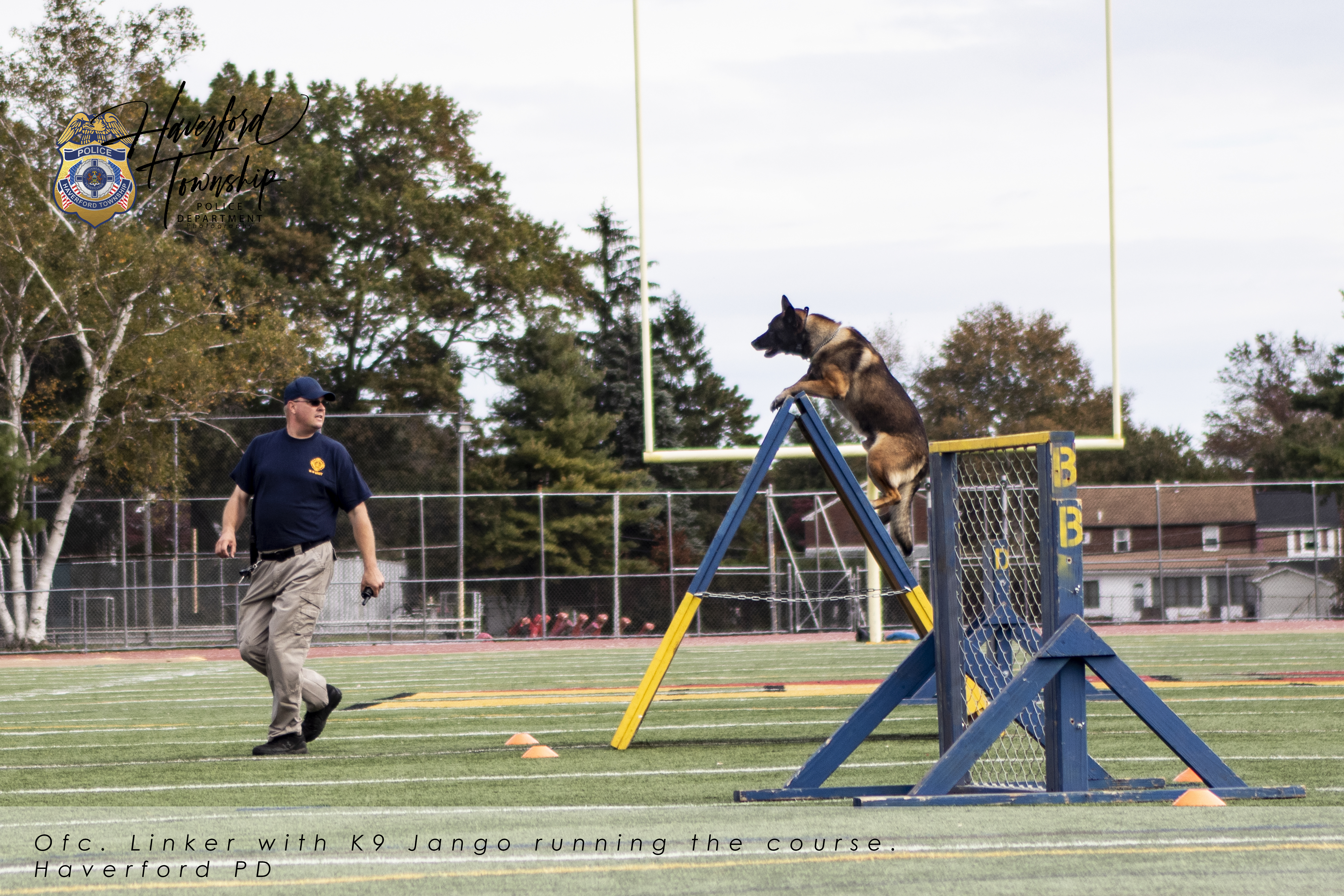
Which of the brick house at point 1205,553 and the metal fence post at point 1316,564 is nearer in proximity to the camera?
the metal fence post at point 1316,564

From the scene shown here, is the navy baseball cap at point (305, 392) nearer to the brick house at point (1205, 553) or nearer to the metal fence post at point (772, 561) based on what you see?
the brick house at point (1205, 553)

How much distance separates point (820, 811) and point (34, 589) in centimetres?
2474

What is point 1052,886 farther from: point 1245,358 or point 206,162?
point 1245,358

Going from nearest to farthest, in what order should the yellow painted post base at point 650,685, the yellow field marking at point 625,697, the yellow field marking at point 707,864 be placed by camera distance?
the yellow field marking at point 707,864 < the yellow painted post base at point 650,685 < the yellow field marking at point 625,697

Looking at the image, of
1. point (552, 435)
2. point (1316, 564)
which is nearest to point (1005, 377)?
point (552, 435)

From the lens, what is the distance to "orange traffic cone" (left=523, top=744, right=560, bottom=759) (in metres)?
6.90

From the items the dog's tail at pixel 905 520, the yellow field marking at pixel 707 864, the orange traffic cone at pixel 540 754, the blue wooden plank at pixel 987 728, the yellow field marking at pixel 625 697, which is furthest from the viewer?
the yellow field marking at pixel 625 697

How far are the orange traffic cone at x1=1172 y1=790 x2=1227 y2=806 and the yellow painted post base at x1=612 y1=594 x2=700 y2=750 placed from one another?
2779mm

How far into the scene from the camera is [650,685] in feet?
23.6

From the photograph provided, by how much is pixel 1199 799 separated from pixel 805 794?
1.30 meters

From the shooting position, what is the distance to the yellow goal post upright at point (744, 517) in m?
7.21

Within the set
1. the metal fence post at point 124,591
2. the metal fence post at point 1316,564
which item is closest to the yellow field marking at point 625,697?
the metal fence post at point 124,591

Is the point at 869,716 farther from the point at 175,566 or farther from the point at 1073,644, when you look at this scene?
the point at 175,566

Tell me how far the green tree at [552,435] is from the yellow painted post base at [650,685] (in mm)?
29695
